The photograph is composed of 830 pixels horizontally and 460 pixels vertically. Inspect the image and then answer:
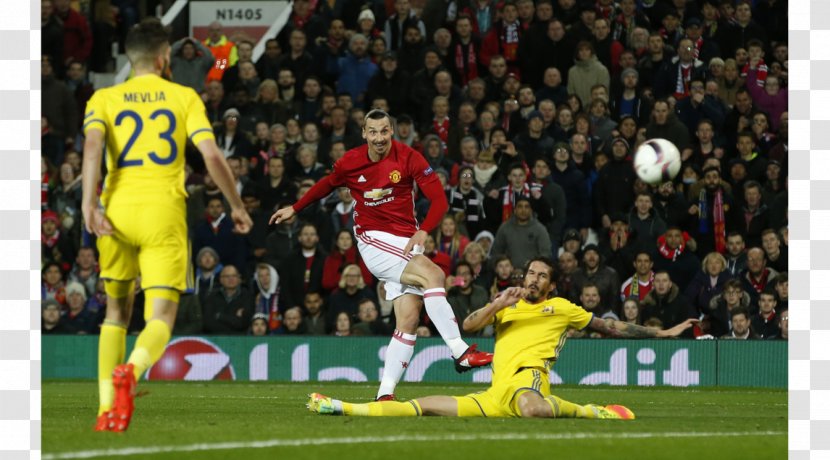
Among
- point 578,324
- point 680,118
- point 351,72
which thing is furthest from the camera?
point 351,72

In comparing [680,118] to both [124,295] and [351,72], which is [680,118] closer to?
[351,72]

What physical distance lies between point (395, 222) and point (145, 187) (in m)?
3.32

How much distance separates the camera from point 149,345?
795 cm

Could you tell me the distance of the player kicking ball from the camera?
35.5 ft

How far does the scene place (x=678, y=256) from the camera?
17031 millimetres

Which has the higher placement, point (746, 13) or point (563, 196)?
point (746, 13)

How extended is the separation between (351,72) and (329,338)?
5087 millimetres

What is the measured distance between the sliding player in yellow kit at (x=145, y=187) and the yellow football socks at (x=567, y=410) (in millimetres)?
2513

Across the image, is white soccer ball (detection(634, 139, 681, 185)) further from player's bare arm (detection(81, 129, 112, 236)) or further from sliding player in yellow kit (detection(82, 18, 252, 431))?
player's bare arm (detection(81, 129, 112, 236))

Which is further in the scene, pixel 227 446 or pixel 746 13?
pixel 746 13

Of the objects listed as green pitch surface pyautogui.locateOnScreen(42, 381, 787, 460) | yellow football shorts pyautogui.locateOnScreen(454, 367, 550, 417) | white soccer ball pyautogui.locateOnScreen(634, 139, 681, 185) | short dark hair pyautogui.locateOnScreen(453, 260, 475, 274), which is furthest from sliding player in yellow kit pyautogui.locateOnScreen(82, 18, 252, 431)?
short dark hair pyautogui.locateOnScreen(453, 260, 475, 274)

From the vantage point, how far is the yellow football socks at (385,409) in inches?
366

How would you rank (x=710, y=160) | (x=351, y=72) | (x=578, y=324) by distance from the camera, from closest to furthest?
(x=578, y=324) → (x=710, y=160) → (x=351, y=72)

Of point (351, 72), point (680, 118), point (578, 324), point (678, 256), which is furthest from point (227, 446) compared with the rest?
point (351, 72)
